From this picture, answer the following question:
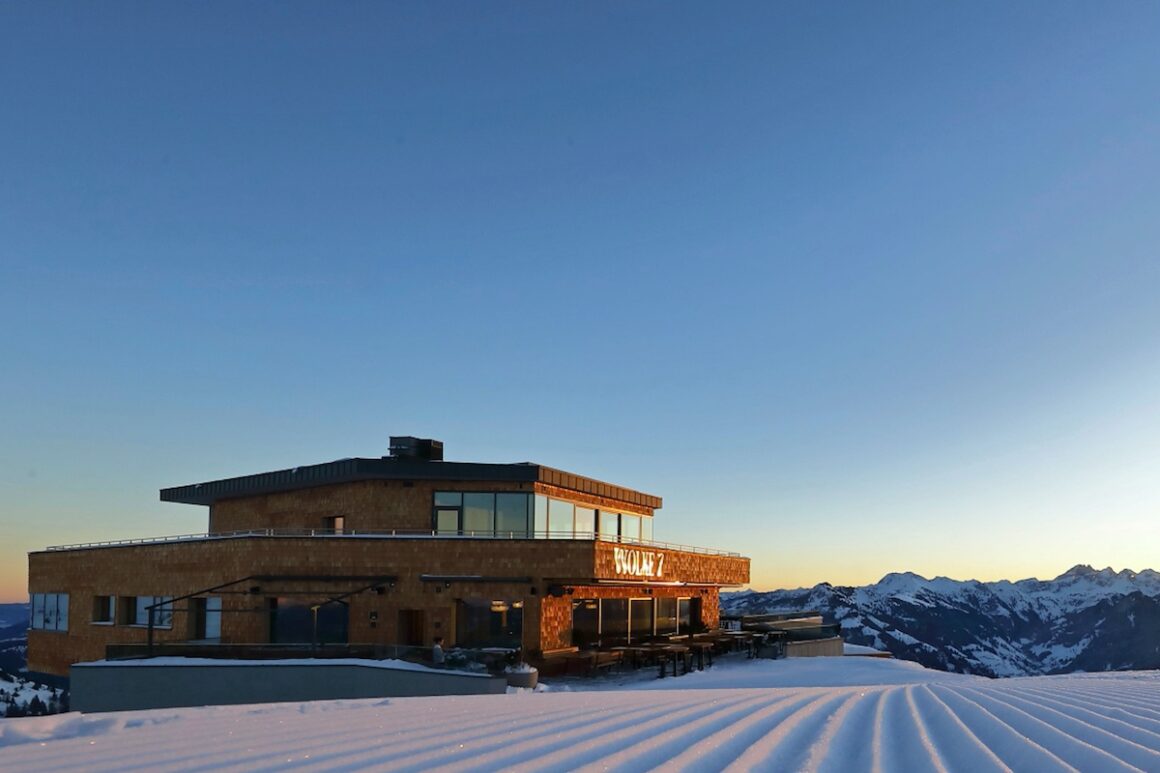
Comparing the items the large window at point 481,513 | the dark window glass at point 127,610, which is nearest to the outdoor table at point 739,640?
the large window at point 481,513

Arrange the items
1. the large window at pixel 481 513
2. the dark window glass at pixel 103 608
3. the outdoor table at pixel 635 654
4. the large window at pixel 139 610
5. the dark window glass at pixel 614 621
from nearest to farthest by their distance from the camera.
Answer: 1. the outdoor table at pixel 635 654
2. the large window at pixel 481 513
3. the large window at pixel 139 610
4. the dark window glass at pixel 614 621
5. the dark window glass at pixel 103 608

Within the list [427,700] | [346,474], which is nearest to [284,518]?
[346,474]

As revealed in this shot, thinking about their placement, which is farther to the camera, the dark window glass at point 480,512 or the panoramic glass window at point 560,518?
the panoramic glass window at point 560,518

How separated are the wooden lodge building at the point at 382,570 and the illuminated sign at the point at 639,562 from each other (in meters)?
0.08

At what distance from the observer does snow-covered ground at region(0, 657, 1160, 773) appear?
23.0 ft

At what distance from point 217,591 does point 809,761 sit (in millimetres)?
29139

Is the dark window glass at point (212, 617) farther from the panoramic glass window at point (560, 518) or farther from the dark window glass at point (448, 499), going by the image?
the panoramic glass window at point (560, 518)

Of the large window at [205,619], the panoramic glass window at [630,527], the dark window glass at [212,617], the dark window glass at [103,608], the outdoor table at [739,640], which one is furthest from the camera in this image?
the panoramic glass window at [630,527]

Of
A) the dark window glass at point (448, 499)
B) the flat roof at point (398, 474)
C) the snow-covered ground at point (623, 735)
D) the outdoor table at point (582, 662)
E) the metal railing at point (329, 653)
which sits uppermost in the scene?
the flat roof at point (398, 474)

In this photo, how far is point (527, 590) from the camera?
31234mm

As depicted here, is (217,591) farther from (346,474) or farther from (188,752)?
(188,752)

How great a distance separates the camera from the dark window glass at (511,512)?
34719 millimetres

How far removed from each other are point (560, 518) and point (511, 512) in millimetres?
2962

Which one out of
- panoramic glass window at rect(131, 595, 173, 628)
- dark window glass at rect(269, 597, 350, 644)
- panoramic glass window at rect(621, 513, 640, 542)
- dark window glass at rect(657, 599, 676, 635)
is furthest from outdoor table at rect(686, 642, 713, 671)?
panoramic glass window at rect(131, 595, 173, 628)
